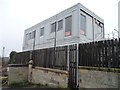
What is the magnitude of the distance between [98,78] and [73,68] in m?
2.13

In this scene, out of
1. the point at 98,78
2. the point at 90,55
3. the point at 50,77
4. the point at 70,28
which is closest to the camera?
the point at 98,78

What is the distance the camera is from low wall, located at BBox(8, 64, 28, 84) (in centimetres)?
1262

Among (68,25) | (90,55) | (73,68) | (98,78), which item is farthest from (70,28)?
(98,78)

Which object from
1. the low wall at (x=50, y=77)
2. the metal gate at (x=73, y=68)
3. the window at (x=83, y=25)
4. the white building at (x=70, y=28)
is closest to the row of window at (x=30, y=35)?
the white building at (x=70, y=28)

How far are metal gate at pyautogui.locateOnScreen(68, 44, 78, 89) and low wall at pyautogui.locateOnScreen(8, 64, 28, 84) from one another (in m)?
6.05

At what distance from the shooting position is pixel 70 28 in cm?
1597

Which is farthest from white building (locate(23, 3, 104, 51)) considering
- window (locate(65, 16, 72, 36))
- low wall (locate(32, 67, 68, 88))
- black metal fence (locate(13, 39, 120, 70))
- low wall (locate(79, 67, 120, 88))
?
low wall (locate(79, 67, 120, 88))

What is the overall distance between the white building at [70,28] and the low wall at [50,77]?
5289 mm

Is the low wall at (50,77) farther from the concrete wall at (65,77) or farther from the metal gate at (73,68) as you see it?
the metal gate at (73,68)

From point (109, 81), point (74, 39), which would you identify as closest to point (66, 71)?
point (109, 81)

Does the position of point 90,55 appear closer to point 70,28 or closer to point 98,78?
point 98,78

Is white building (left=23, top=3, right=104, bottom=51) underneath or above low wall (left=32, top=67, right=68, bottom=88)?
above

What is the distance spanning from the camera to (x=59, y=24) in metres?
17.7

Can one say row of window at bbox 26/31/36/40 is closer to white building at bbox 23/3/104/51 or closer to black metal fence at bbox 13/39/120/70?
white building at bbox 23/3/104/51
